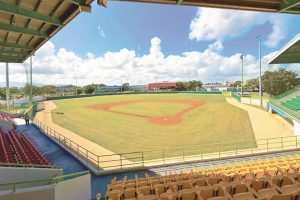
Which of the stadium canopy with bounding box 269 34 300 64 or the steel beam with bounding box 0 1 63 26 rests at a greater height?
the stadium canopy with bounding box 269 34 300 64

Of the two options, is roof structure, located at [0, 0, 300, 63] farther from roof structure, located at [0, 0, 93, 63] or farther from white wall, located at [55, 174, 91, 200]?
white wall, located at [55, 174, 91, 200]

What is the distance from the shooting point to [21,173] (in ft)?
28.2

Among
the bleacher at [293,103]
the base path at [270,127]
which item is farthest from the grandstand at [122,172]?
the bleacher at [293,103]

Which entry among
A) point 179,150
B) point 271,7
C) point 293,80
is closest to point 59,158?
point 179,150

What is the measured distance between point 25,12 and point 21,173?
20.9 feet

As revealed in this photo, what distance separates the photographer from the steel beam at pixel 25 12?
8.88 metres

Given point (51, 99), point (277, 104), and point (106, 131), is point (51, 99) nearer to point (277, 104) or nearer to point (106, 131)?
point (106, 131)

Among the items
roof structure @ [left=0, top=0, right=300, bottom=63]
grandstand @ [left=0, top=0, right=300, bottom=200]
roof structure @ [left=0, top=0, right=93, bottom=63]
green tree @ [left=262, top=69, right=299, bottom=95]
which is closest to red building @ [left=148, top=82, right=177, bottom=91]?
green tree @ [left=262, top=69, right=299, bottom=95]

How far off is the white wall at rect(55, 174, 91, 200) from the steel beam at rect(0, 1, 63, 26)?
680 centimetres

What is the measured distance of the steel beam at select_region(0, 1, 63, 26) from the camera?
29.1 feet

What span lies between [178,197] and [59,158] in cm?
1197

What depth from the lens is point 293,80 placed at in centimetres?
6444

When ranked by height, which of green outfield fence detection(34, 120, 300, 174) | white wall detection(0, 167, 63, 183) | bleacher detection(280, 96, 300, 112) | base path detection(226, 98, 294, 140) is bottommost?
green outfield fence detection(34, 120, 300, 174)

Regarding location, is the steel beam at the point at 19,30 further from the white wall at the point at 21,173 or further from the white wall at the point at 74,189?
the white wall at the point at 74,189
